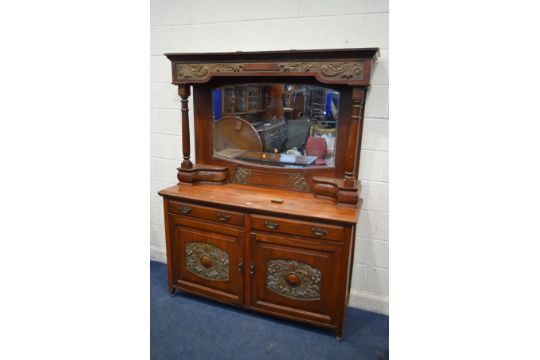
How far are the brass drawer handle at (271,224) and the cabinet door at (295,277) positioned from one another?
6cm

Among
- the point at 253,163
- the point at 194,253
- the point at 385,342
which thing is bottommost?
the point at 385,342

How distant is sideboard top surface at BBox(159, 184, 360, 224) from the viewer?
1682 mm

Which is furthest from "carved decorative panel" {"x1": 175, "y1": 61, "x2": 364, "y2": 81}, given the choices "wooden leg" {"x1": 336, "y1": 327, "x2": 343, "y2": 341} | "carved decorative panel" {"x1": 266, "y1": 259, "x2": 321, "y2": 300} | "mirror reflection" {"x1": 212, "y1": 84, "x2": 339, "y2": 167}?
"wooden leg" {"x1": 336, "y1": 327, "x2": 343, "y2": 341}

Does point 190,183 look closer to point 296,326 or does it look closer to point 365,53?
point 296,326

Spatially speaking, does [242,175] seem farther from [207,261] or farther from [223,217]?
[207,261]

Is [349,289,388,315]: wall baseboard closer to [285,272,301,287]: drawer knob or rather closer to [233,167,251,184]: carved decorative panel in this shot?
[285,272,301,287]: drawer knob

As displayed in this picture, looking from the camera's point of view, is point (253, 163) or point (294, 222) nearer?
point (294, 222)

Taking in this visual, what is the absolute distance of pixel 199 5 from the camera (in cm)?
206

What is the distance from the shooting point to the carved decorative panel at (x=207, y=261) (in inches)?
77.6

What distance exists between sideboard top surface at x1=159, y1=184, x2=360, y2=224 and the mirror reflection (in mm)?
222

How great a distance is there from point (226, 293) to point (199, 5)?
6.50 feet

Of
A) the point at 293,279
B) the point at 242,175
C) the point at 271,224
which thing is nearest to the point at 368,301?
the point at 293,279
